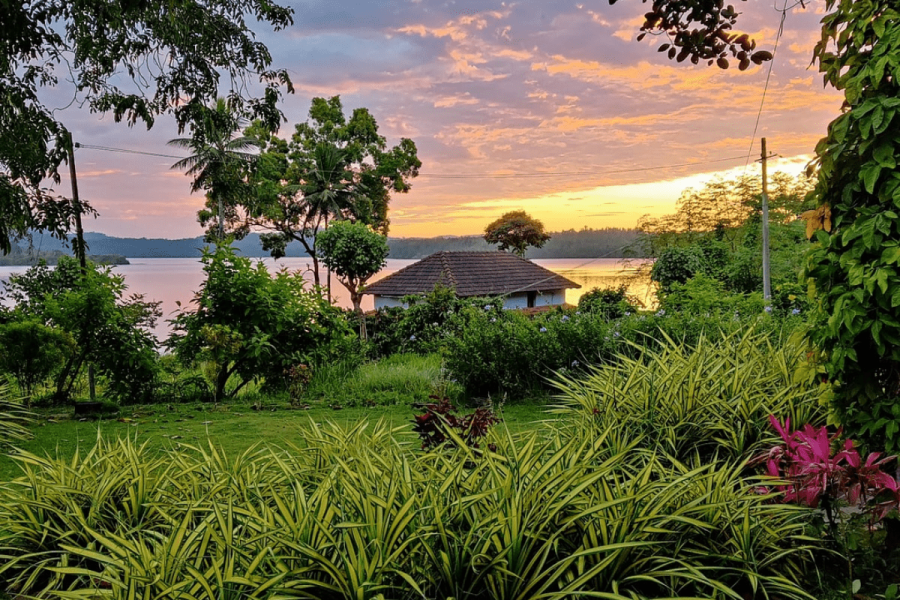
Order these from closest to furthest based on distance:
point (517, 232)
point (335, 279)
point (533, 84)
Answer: point (533, 84), point (335, 279), point (517, 232)

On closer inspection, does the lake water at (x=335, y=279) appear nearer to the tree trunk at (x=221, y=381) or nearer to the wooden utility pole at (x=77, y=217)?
the wooden utility pole at (x=77, y=217)

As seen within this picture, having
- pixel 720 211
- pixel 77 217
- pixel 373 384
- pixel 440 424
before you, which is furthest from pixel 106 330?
pixel 720 211

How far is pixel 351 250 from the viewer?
22766 millimetres

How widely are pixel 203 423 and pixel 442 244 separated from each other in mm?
37793

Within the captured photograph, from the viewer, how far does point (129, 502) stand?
2.44 metres

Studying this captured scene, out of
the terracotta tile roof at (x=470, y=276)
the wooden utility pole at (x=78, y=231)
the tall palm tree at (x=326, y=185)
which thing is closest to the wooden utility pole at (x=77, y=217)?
the wooden utility pole at (x=78, y=231)

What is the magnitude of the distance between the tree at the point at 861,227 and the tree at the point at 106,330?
738 centimetres

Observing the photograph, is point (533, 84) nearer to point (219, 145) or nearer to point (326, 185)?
point (219, 145)

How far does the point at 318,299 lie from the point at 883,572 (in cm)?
714

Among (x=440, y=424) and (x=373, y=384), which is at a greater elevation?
(x=440, y=424)

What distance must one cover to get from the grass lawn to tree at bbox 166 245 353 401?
2.70 feet

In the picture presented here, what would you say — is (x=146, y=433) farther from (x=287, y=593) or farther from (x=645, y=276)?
(x=645, y=276)

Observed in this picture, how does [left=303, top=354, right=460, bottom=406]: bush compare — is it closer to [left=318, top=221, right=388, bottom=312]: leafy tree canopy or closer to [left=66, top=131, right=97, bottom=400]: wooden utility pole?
[left=66, top=131, right=97, bottom=400]: wooden utility pole

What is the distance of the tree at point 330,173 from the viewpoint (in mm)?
31516
